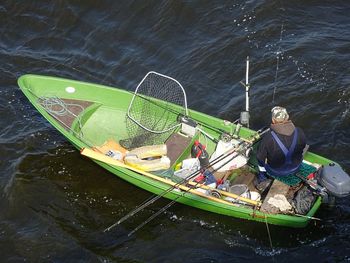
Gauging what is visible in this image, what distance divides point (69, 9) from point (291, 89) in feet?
25.7

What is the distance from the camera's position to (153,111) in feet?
41.8

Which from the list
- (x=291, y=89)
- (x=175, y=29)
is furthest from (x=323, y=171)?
(x=175, y=29)

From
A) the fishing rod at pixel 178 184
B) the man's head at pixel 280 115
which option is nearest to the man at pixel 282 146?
the man's head at pixel 280 115

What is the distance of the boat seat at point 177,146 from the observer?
11914 mm

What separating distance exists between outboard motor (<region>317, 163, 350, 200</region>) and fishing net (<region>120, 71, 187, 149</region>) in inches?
142

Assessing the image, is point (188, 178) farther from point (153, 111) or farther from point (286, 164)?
point (153, 111)

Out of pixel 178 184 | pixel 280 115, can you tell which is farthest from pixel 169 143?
pixel 280 115

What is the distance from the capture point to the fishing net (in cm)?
1245

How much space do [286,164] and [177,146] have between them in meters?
2.79

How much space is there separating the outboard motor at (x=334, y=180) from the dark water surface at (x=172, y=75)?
132cm

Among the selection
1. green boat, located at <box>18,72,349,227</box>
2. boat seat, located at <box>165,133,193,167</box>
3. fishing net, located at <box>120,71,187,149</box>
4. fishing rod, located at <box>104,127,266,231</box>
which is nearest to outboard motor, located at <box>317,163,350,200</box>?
green boat, located at <box>18,72,349,227</box>

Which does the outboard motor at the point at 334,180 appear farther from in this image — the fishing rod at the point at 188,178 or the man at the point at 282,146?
the fishing rod at the point at 188,178

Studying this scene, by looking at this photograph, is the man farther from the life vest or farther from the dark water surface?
the dark water surface

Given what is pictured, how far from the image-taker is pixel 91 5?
17.7 meters
